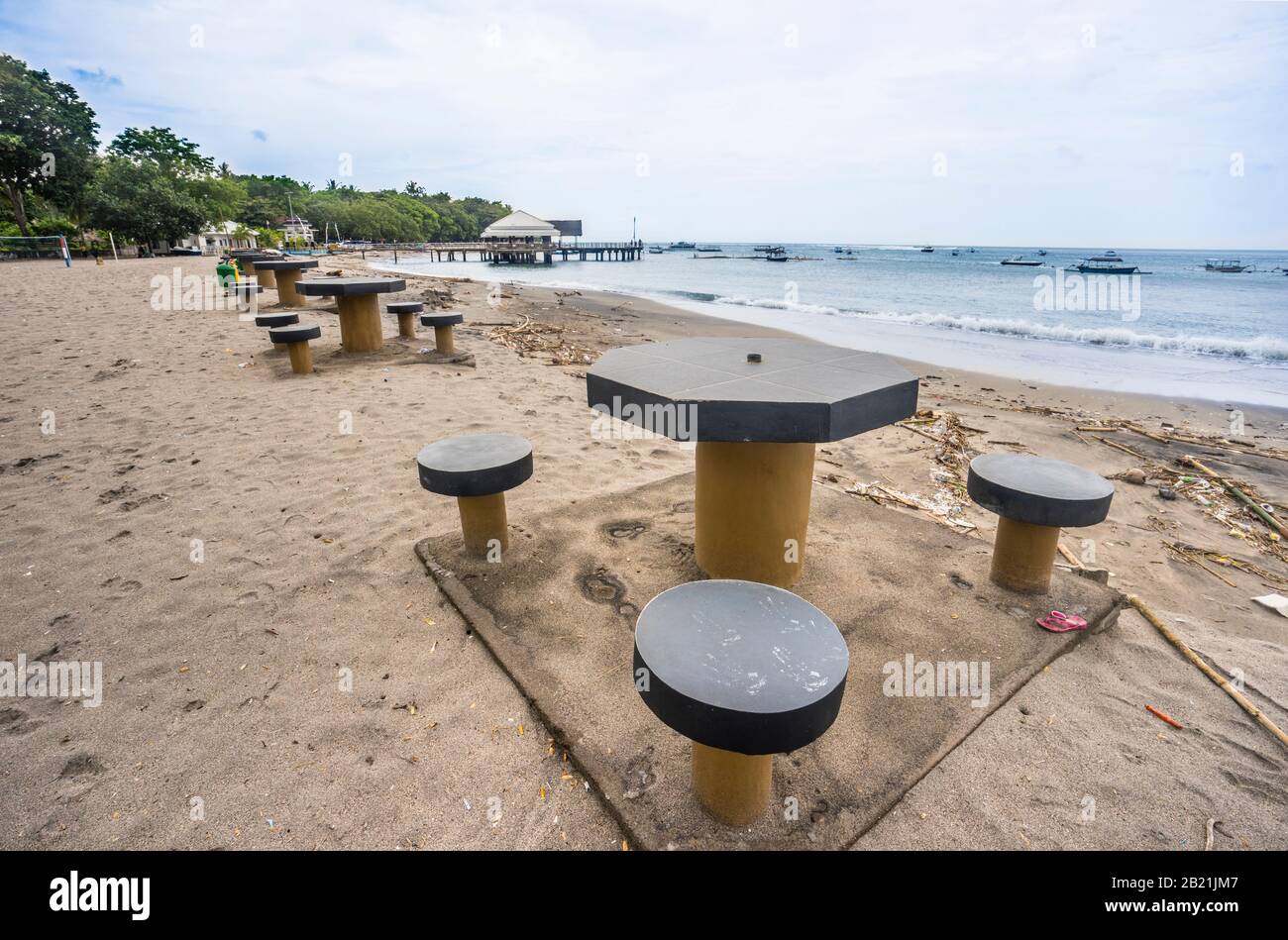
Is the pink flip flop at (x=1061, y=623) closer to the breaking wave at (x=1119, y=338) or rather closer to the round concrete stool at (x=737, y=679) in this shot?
the round concrete stool at (x=737, y=679)

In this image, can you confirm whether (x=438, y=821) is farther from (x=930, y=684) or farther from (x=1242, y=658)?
Result: (x=1242, y=658)

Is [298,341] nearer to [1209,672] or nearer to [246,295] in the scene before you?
[246,295]

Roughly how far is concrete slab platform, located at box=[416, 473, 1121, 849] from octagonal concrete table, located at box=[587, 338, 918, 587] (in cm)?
31

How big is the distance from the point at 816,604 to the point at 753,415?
1.26 m

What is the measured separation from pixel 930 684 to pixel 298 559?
3.44 m

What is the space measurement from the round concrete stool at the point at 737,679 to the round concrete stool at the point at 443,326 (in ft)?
24.1

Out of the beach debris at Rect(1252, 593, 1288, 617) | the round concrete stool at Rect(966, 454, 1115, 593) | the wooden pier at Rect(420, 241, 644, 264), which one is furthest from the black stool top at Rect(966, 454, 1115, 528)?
the wooden pier at Rect(420, 241, 644, 264)

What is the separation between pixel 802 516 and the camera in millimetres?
3004

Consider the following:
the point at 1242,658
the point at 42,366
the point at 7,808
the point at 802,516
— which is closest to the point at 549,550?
the point at 802,516

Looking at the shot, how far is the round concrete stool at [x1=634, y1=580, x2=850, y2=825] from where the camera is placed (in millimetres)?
1556

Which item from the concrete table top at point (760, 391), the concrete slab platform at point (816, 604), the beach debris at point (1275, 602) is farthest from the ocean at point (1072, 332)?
the concrete table top at point (760, 391)
